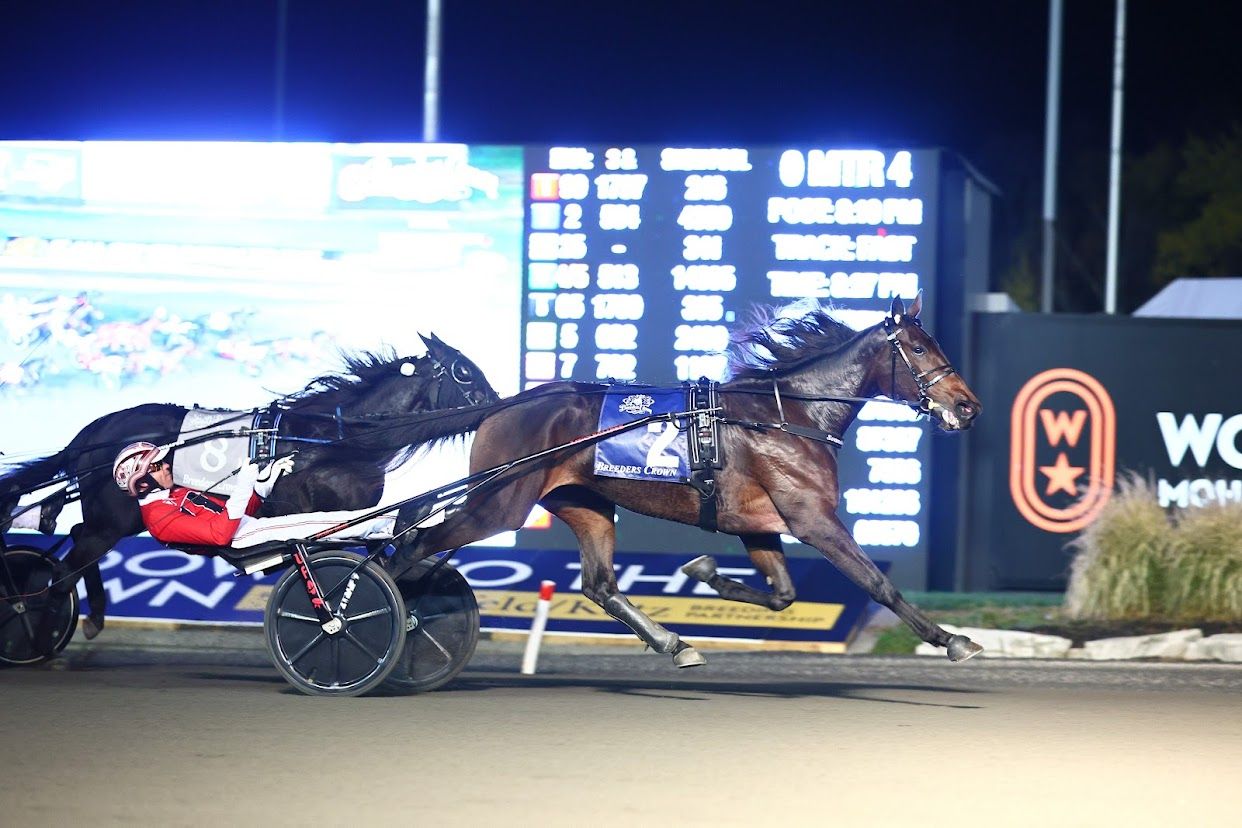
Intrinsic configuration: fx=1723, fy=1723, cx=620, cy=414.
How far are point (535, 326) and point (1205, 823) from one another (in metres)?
7.78

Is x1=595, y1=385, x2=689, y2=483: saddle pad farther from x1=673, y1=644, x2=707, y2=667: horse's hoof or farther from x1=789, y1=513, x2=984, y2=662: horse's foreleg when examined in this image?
x1=673, y1=644, x2=707, y2=667: horse's hoof

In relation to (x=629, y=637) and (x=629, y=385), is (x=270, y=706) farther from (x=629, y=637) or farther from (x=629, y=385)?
Answer: (x=629, y=637)

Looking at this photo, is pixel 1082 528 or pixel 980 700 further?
pixel 1082 528

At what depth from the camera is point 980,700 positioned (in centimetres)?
819

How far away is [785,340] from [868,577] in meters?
1.48

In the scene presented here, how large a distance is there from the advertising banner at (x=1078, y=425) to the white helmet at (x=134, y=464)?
688 cm

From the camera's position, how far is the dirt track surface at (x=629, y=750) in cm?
561

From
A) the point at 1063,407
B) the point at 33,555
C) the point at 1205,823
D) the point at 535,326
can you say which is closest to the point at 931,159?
the point at 1063,407

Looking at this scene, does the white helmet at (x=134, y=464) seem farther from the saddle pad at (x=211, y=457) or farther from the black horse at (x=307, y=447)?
the black horse at (x=307, y=447)

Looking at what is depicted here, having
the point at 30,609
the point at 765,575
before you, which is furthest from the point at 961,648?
the point at 30,609

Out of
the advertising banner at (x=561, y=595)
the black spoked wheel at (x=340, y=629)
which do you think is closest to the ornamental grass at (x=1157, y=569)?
the advertising banner at (x=561, y=595)

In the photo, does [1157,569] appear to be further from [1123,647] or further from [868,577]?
[868,577]

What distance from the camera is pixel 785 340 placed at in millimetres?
8875

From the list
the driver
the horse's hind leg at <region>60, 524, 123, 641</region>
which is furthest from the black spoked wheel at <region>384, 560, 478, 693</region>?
the horse's hind leg at <region>60, 524, 123, 641</region>
